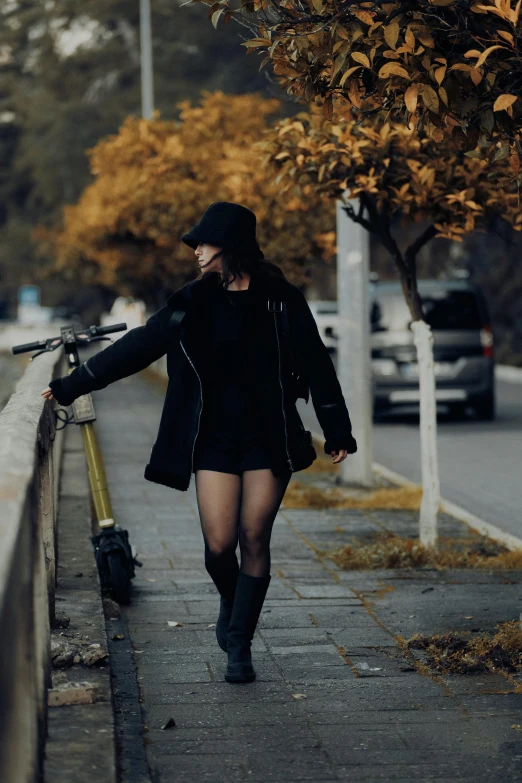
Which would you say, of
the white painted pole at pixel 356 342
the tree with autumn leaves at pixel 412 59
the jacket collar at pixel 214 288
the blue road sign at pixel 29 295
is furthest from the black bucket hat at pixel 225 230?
the blue road sign at pixel 29 295

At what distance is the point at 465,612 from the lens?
6.47 m

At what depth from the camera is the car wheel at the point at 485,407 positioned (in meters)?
18.5

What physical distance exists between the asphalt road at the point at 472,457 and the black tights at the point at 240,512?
424 cm

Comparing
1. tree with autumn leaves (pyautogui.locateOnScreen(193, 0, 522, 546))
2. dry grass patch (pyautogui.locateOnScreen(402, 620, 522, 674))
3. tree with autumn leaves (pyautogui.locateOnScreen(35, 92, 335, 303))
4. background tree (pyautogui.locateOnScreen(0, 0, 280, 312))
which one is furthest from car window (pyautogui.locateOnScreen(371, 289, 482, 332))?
background tree (pyautogui.locateOnScreen(0, 0, 280, 312))

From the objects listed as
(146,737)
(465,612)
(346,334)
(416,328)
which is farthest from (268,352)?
(346,334)

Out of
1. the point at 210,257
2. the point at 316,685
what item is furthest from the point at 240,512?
the point at 210,257

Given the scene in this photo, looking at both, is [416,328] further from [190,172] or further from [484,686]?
[190,172]

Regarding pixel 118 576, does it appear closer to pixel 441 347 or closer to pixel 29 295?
pixel 441 347

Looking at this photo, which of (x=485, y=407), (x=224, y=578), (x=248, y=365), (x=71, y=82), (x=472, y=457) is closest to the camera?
(x=248, y=365)

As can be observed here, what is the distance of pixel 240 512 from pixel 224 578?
295 mm

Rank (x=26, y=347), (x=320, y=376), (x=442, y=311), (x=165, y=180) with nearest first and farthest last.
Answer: (x=320, y=376), (x=26, y=347), (x=442, y=311), (x=165, y=180)

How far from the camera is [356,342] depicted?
37.4 feet

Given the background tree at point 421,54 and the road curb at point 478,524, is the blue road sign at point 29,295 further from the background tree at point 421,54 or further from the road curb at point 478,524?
the background tree at point 421,54

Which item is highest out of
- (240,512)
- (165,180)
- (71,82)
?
(71,82)
